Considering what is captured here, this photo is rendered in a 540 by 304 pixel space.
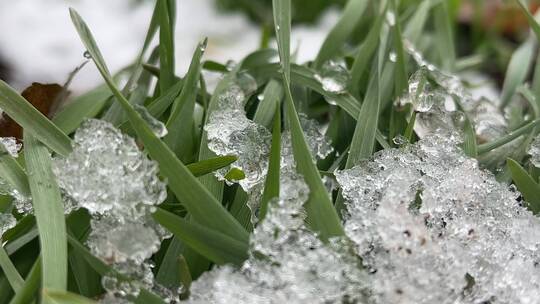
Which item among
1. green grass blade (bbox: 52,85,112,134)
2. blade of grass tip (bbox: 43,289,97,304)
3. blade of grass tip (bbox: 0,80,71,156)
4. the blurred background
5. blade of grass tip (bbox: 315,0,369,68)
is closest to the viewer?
blade of grass tip (bbox: 43,289,97,304)

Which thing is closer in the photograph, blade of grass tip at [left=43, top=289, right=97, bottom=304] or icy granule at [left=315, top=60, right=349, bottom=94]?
blade of grass tip at [left=43, top=289, right=97, bottom=304]

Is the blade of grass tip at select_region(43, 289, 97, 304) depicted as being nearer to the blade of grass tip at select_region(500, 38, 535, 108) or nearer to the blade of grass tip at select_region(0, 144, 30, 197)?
the blade of grass tip at select_region(0, 144, 30, 197)

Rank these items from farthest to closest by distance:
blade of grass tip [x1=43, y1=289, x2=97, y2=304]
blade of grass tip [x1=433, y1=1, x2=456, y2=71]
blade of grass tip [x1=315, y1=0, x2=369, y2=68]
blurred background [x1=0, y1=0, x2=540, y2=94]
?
blurred background [x1=0, y1=0, x2=540, y2=94]
blade of grass tip [x1=433, y1=1, x2=456, y2=71]
blade of grass tip [x1=315, y1=0, x2=369, y2=68]
blade of grass tip [x1=43, y1=289, x2=97, y2=304]

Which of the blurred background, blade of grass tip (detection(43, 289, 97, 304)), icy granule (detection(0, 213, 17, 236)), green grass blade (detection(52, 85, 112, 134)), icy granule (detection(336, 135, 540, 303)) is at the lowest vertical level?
icy granule (detection(336, 135, 540, 303))

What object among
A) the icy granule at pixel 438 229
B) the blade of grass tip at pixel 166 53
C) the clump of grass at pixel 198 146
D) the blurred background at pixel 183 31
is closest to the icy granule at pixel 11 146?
the clump of grass at pixel 198 146

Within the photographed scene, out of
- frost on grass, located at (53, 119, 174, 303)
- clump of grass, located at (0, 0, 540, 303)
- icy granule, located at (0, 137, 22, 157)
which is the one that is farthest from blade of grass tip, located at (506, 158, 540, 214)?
icy granule, located at (0, 137, 22, 157)

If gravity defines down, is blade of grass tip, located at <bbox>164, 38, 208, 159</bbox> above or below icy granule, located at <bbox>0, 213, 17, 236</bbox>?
above

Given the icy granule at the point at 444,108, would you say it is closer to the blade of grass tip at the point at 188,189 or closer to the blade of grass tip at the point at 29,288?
the blade of grass tip at the point at 188,189
